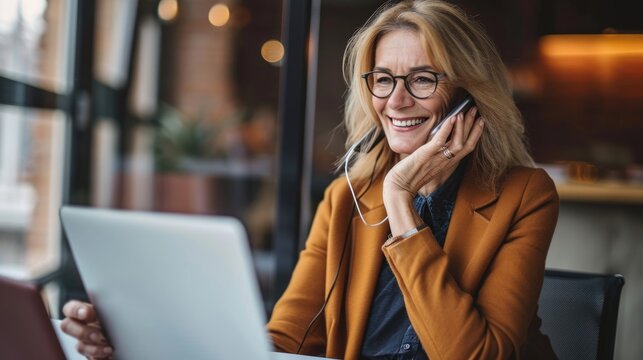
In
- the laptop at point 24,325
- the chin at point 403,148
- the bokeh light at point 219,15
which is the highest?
the bokeh light at point 219,15

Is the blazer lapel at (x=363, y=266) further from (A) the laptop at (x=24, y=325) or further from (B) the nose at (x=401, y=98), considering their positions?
(A) the laptop at (x=24, y=325)

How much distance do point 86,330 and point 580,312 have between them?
3.49 feet

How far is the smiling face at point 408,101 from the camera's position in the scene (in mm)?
1488

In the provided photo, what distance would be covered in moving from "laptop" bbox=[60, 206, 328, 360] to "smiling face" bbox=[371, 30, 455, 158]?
0.77 metres

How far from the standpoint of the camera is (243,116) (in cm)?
446

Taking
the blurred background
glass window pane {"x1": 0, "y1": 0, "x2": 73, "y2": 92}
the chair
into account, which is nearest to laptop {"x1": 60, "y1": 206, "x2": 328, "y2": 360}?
the chair

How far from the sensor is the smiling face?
4.88 ft

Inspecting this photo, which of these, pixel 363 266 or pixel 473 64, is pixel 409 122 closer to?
pixel 473 64

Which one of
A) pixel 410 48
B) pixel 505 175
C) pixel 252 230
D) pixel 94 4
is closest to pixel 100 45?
pixel 94 4

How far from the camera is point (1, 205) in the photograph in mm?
2977

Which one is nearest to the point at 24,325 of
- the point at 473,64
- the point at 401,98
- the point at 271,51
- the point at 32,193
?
the point at 401,98

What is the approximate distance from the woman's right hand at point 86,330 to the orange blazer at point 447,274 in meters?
0.46

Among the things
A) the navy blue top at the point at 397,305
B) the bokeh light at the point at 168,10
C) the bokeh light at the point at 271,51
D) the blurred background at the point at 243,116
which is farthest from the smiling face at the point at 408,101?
the bokeh light at the point at 168,10

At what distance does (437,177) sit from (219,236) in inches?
33.9
